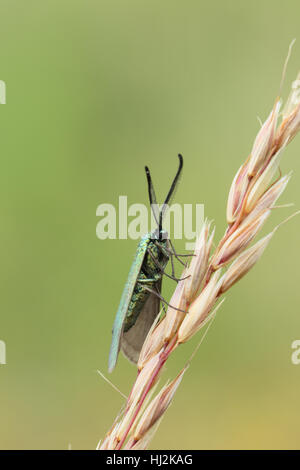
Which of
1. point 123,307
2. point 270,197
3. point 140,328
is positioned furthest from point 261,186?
point 140,328

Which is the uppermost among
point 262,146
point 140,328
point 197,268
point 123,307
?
point 262,146

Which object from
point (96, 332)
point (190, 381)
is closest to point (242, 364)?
point (190, 381)

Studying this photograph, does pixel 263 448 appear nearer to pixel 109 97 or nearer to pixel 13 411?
pixel 13 411

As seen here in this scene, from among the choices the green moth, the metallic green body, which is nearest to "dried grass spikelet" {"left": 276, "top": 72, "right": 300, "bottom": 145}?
the green moth

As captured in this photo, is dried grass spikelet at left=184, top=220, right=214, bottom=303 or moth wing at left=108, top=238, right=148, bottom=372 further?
moth wing at left=108, top=238, right=148, bottom=372

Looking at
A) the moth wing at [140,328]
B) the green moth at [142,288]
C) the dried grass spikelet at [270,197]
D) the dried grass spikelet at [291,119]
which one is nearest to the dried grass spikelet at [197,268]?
the dried grass spikelet at [270,197]

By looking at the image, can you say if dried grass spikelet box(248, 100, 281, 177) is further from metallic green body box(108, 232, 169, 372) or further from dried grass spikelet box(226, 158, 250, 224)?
metallic green body box(108, 232, 169, 372)

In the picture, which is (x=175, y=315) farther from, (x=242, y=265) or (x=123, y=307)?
(x=123, y=307)
